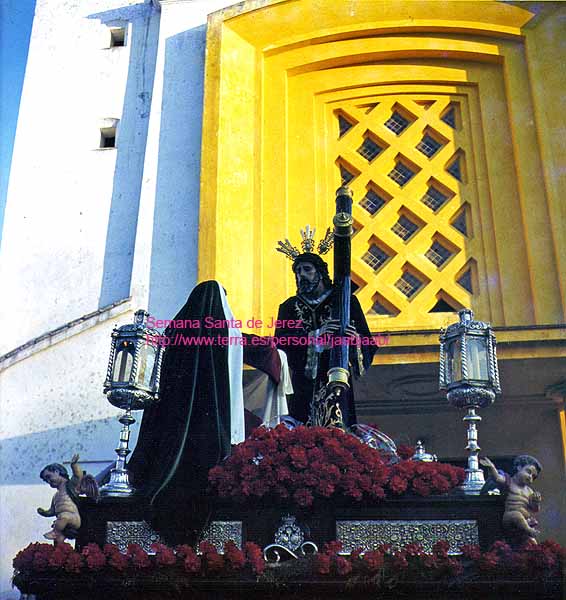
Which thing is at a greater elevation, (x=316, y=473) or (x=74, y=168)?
(x=74, y=168)

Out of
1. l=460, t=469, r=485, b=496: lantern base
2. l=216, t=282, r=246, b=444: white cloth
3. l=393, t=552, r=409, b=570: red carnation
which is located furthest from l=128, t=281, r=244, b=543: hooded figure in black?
l=460, t=469, r=485, b=496: lantern base

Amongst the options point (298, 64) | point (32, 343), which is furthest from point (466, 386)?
point (298, 64)

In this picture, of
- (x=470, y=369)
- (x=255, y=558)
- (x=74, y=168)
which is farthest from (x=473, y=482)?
(x=74, y=168)

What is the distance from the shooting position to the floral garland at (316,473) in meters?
5.31

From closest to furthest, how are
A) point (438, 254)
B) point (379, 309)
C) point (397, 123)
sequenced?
1. point (379, 309)
2. point (438, 254)
3. point (397, 123)

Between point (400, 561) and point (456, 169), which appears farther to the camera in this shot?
point (456, 169)

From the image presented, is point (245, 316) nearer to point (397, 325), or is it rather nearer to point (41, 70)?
point (397, 325)

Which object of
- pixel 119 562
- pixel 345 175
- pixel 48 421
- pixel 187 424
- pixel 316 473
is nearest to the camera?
pixel 119 562

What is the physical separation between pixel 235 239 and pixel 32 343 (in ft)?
7.40

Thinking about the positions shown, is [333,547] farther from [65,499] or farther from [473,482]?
[65,499]

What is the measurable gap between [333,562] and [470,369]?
1.71 m

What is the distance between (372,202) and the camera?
31.9 feet

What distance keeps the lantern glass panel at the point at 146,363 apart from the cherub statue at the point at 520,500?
2.38 metres

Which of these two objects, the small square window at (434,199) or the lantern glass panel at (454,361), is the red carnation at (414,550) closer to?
the lantern glass panel at (454,361)
